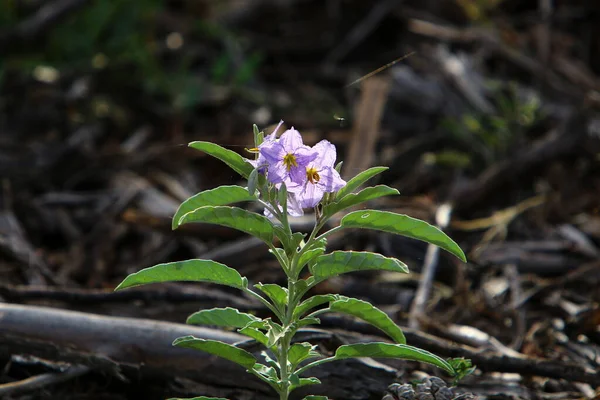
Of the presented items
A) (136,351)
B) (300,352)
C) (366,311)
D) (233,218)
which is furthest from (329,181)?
(136,351)

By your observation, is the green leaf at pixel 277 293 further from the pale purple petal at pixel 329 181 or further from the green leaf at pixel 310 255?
the pale purple petal at pixel 329 181

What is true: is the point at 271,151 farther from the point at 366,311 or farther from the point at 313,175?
the point at 366,311

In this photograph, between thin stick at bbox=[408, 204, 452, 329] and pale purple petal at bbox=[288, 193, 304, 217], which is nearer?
pale purple petal at bbox=[288, 193, 304, 217]

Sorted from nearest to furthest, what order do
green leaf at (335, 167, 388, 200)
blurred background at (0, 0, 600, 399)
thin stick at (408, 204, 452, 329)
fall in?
1. green leaf at (335, 167, 388, 200)
2. thin stick at (408, 204, 452, 329)
3. blurred background at (0, 0, 600, 399)

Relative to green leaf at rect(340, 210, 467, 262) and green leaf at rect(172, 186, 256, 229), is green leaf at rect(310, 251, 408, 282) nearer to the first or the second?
green leaf at rect(340, 210, 467, 262)

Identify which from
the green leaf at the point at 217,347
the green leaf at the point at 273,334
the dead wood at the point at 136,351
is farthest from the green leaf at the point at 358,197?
the dead wood at the point at 136,351

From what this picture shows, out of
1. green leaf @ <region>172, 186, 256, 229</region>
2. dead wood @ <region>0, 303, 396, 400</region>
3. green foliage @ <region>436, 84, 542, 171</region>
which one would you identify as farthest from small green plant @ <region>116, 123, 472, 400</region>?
green foliage @ <region>436, 84, 542, 171</region>
